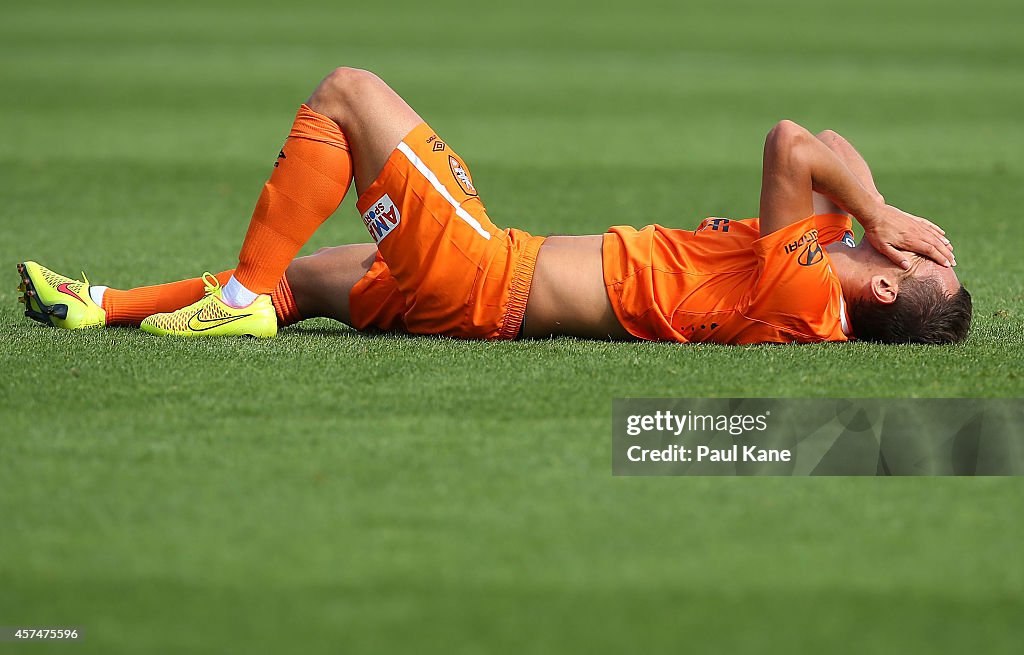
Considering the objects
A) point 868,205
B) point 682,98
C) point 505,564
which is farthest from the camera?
point 682,98

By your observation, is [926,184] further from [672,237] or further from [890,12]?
[890,12]

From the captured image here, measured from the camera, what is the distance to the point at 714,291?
4.75 metres

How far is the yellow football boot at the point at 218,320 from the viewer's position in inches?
193

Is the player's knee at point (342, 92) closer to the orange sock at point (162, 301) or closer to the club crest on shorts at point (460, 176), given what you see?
the club crest on shorts at point (460, 176)

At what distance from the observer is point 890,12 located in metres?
27.2

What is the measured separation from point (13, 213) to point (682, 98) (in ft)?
26.6

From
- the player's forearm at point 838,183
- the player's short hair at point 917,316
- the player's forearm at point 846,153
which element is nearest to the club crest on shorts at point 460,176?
the player's forearm at point 838,183

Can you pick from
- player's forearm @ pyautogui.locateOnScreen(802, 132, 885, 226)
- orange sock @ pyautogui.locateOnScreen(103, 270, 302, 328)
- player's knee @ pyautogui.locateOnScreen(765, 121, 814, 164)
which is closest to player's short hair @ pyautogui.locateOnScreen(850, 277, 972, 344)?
player's forearm @ pyautogui.locateOnScreen(802, 132, 885, 226)

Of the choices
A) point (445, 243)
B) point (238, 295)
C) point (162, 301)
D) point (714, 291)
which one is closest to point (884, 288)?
point (714, 291)

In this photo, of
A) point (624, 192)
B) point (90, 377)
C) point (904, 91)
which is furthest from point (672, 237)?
point (904, 91)

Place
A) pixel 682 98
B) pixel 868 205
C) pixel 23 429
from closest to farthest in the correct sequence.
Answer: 1. pixel 23 429
2. pixel 868 205
3. pixel 682 98

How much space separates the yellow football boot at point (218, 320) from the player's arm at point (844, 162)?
200 cm
